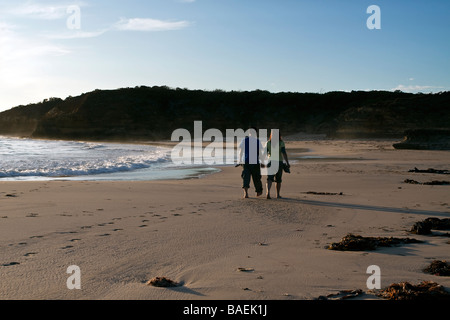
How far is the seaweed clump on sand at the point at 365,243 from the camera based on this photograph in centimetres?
520

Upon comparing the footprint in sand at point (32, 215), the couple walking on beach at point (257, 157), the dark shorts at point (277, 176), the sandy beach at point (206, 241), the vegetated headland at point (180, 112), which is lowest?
the sandy beach at point (206, 241)

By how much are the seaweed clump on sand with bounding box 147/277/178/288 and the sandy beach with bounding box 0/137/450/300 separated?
0.11 meters

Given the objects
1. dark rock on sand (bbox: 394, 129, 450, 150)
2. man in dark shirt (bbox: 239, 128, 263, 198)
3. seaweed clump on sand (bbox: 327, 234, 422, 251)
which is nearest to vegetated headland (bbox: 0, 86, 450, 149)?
dark rock on sand (bbox: 394, 129, 450, 150)

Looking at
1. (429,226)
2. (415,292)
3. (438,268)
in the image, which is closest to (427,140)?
(429,226)

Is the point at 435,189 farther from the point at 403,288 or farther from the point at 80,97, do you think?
the point at 80,97

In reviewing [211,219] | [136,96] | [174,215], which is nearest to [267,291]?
[211,219]

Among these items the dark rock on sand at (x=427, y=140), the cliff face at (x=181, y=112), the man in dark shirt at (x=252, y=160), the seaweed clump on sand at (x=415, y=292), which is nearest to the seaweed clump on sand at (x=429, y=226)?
the seaweed clump on sand at (x=415, y=292)

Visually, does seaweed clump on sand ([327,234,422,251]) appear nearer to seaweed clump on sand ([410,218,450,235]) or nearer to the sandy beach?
the sandy beach

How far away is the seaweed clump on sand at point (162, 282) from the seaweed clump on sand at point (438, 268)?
96.7 inches

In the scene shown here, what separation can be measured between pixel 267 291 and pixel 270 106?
74.6m

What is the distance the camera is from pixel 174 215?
24.3 feet

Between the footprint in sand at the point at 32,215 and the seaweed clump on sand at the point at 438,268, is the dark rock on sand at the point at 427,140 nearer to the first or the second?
the seaweed clump on sand at the point at 438,268

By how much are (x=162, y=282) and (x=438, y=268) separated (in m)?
2.64

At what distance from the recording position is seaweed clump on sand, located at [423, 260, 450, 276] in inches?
163
